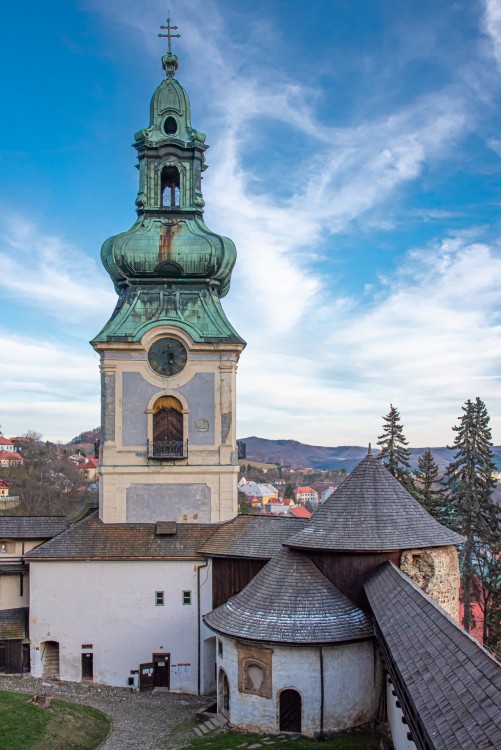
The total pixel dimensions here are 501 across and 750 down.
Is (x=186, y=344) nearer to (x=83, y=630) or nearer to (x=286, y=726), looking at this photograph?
(x=83, y=630)

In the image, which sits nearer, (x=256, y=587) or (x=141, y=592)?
(x=256, y=587)

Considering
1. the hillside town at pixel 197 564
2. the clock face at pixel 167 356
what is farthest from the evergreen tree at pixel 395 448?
the clock face at pixel 167 356

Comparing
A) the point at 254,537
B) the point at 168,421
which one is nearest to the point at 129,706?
the point at 254,537

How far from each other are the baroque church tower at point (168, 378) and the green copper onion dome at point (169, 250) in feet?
0.13

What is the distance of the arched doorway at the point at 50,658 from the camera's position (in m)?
23.8

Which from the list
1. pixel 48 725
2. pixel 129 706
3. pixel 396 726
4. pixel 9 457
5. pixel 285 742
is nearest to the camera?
pixel 396 726

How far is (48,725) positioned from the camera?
59.4ft

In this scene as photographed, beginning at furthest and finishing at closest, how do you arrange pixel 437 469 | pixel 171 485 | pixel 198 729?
1. pixel 437 469
2. pixel 171 485
3. pixel 198 729

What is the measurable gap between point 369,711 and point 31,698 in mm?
9692

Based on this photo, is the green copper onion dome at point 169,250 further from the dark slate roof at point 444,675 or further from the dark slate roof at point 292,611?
the dark slate roof at point 444,675

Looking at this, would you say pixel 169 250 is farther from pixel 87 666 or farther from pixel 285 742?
pixel 285 742

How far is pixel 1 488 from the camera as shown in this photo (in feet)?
251

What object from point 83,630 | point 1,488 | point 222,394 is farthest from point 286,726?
point 1,488

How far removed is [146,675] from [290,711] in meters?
8.19
